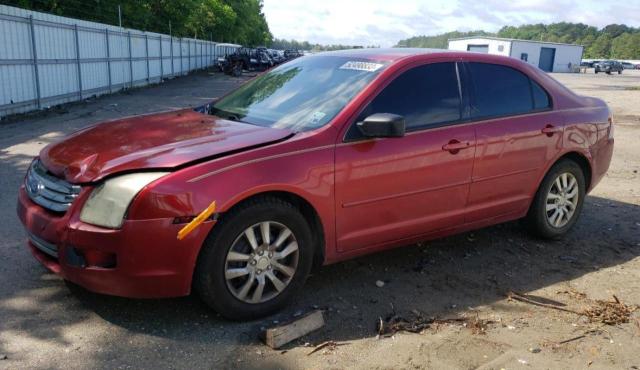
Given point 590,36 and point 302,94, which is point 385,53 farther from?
point 590,36

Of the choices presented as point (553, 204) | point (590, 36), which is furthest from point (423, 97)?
point (590, 36)

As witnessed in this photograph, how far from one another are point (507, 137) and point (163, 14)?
3330 centimetres

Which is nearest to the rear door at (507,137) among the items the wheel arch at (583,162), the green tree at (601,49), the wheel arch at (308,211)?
the wheel arch at (583,162)

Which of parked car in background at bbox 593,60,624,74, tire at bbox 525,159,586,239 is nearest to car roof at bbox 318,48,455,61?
tire at bbox 525,159,586,239

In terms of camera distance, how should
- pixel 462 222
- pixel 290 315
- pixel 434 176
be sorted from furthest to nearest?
1. pixel 462 222
2. pixel 434 176
3. pixel 290 315

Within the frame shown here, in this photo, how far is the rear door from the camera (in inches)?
178

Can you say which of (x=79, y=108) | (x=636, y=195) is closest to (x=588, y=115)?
(x=636, y=195)

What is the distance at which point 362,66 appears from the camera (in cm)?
429

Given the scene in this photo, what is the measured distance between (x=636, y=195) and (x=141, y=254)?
6492 millimetres

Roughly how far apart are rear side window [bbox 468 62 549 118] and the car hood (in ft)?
5.71

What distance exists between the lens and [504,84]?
189 inches

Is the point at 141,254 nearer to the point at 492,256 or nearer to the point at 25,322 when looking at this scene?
→ the point at 25,322

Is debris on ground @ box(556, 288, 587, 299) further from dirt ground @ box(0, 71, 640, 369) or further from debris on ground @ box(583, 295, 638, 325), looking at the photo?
debris on ground @ box(583, 295, 638, 325)

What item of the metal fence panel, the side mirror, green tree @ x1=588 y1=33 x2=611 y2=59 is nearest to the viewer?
the side mirror
